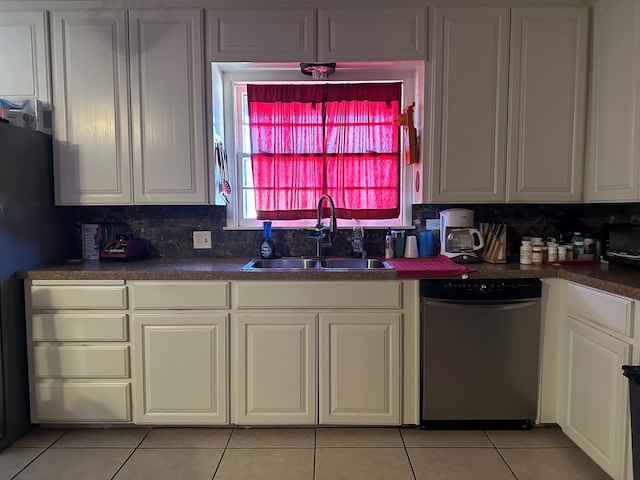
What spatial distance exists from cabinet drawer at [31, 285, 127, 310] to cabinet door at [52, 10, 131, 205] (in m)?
0.54

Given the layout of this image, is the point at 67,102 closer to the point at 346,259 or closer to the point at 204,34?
the point at 204,34

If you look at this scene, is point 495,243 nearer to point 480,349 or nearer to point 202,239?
point 480,349

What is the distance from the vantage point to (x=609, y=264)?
2.38 meters

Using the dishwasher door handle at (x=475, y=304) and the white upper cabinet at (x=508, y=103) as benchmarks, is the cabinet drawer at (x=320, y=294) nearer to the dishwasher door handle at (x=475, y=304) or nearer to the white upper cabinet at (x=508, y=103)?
the dishwasher door handle at (x=475, y=304)

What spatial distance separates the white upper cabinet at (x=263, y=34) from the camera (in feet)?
7.82

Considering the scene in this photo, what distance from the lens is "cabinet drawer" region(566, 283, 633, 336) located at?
1720 mm

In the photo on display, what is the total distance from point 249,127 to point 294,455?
200 cm

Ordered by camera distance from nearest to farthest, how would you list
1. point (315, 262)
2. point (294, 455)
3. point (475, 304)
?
point (294, 455) < point (475, 304) < point (315, 262)

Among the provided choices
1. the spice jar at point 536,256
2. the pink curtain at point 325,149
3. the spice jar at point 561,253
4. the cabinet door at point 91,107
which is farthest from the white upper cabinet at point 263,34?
the spice jar at point 561,253

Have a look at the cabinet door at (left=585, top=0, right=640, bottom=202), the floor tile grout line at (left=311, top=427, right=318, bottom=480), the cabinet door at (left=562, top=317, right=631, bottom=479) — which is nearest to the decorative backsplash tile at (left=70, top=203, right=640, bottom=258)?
the cabinet door at (left=585, top=0, right=640, bottom=202)

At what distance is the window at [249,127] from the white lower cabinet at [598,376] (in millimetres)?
1175

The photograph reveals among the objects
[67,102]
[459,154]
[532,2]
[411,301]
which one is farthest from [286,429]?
[532,2]

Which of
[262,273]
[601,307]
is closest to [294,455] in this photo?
[262,273]

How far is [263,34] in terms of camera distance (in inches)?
94.3
